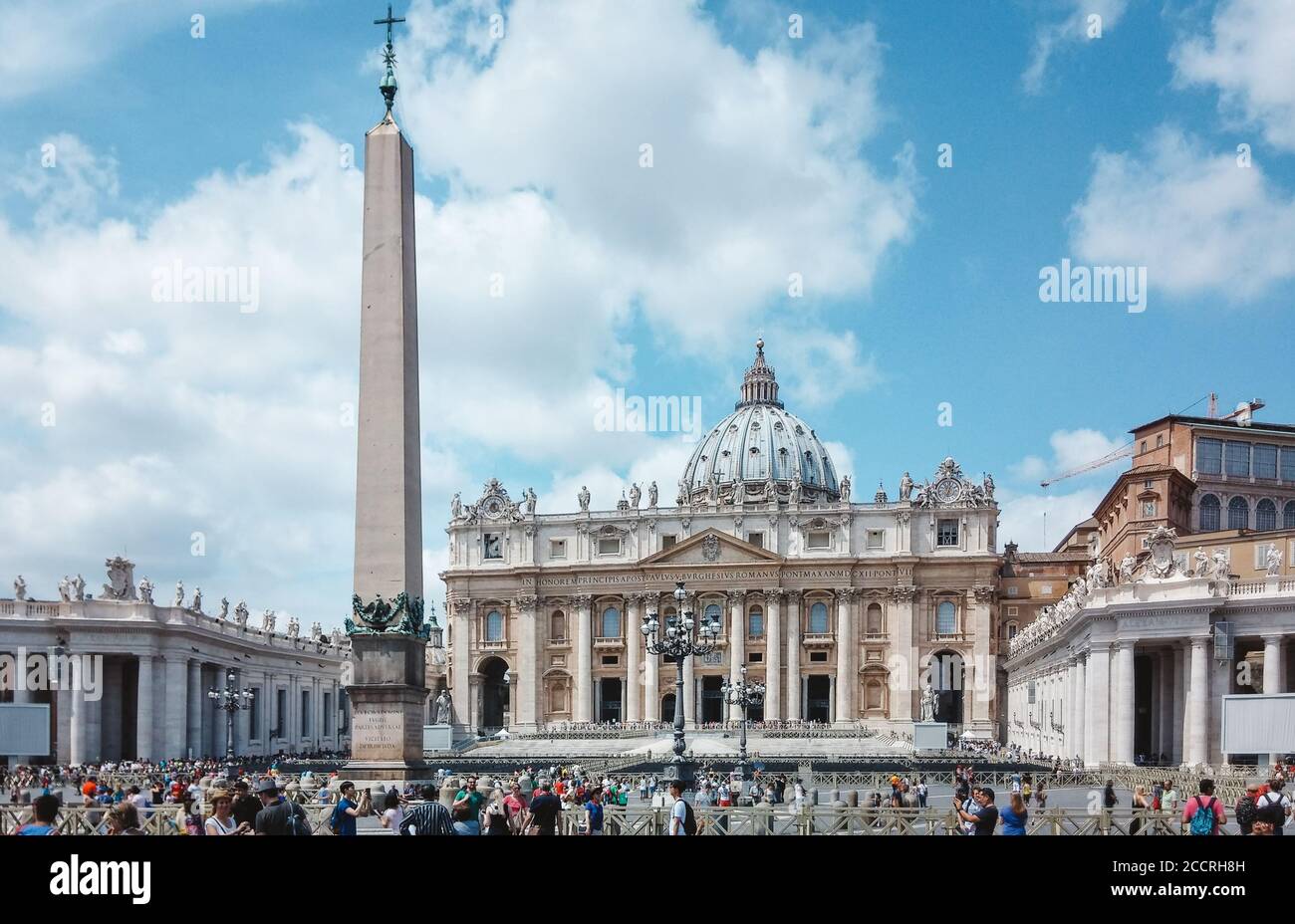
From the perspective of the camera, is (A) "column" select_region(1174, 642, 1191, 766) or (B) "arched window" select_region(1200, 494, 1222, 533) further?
(B) "arched window" select_region(1200, 494, 1222, 533)

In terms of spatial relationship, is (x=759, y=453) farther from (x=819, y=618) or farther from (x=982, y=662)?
(x=982, y=662)

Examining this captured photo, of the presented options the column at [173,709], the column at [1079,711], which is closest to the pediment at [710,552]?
the column at [1079,711]

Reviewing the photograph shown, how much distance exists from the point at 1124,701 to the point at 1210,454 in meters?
27.3

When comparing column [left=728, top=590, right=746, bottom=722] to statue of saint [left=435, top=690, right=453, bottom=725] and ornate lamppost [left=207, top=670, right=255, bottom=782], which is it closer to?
statue of saint [left=435, top=690, right=453, bottom=725]

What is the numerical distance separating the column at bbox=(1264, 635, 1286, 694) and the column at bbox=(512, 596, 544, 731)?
56.8 metres

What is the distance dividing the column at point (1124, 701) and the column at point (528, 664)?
51805 millimetres

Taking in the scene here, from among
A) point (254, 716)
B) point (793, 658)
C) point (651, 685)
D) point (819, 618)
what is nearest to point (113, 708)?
point (254, 716)

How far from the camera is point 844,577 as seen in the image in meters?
88.4

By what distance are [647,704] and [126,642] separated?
41024mm

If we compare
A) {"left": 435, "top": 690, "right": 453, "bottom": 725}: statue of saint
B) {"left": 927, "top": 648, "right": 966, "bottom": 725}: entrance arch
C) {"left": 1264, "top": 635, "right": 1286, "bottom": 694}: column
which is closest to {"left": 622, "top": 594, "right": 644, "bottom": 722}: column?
{"left": 435, "top": 690, "right": 453, "bottom": 725}: statue of saint

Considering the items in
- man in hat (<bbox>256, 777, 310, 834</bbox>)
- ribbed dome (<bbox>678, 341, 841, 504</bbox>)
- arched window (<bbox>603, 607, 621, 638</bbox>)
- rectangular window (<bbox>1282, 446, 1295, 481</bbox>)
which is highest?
ribbed dome (<bbox>678, 341, 841, 504</bbox>)

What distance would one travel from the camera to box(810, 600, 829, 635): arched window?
8938cm
